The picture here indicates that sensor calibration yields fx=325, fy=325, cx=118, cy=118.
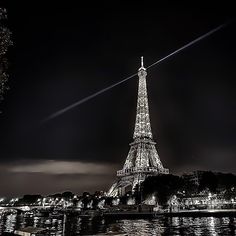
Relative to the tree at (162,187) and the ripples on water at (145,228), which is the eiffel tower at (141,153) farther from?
the ripples on water at (145,228)

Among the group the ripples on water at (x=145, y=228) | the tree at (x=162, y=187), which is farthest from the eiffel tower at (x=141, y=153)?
the ripples on water at (x=145, y=228)

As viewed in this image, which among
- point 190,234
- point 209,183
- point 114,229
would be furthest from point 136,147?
point 114,229

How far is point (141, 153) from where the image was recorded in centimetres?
11706

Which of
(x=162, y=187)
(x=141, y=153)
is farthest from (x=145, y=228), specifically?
(x=141, y=153)

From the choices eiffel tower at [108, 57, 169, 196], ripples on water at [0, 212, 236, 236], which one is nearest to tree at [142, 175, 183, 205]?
eiffel tower at [108, 57, 169, 196]

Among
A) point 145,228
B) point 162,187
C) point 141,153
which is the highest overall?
point 141,153

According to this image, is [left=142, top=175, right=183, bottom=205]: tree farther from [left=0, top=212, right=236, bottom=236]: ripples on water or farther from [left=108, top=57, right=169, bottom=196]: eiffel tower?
[left=0, top=212, right=236, bottom=236]: ripples on water

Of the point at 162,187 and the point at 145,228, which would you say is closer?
the point at 145,228

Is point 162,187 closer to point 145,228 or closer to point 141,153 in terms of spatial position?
point 141,153

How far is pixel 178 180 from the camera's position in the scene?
10338 centimetres

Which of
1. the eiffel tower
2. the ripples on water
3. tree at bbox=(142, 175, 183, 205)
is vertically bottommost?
the ripples on water

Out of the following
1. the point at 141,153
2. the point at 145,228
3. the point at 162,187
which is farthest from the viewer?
the point at 141,153

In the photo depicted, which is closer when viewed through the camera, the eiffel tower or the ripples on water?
the ripples on water

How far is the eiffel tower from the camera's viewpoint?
116 m
